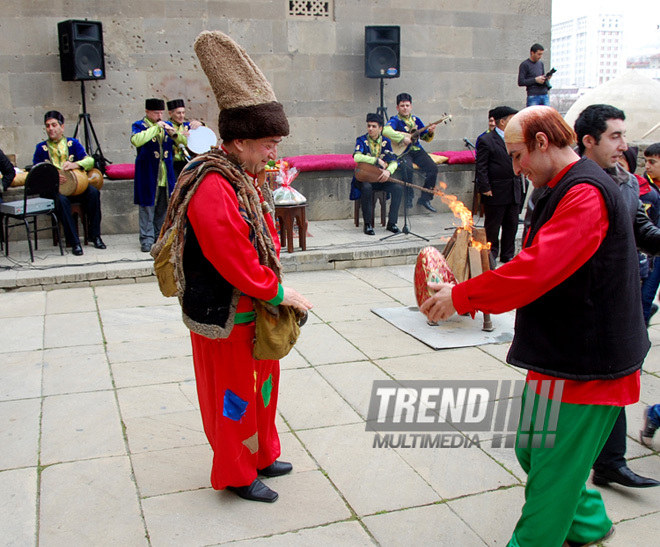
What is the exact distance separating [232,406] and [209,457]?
0.82 metres

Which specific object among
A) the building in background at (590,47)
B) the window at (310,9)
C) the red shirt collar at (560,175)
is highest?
the building in background at (590,47)

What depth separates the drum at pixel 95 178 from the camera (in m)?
9.30

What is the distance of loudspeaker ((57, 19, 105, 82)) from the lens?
1032 centimetres

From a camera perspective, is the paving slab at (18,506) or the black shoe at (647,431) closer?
the paving slab at (18,506)

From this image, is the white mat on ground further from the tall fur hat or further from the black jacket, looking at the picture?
the tall fur hat

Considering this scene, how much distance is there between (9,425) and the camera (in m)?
4.33

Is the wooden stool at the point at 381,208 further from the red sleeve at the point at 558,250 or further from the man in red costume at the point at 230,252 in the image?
the red sleeve at the point at 558,250

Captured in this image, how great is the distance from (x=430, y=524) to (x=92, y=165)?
7.41 metres

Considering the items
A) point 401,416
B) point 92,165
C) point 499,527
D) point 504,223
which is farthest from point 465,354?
point 92,165

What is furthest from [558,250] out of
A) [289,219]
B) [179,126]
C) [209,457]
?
[179,126]

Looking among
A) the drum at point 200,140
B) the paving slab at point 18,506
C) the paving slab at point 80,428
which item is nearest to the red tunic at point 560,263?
the paving slab at point 18,506

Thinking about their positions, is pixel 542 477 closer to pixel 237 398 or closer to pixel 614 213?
pixel 614 213

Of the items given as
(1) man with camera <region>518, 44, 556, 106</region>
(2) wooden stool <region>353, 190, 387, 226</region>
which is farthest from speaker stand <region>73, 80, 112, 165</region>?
(1) man with camera <region>518, 44, 556, 106</region>

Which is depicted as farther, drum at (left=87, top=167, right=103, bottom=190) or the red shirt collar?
drum at (left=87, top=167, right=103, bottom=190)
